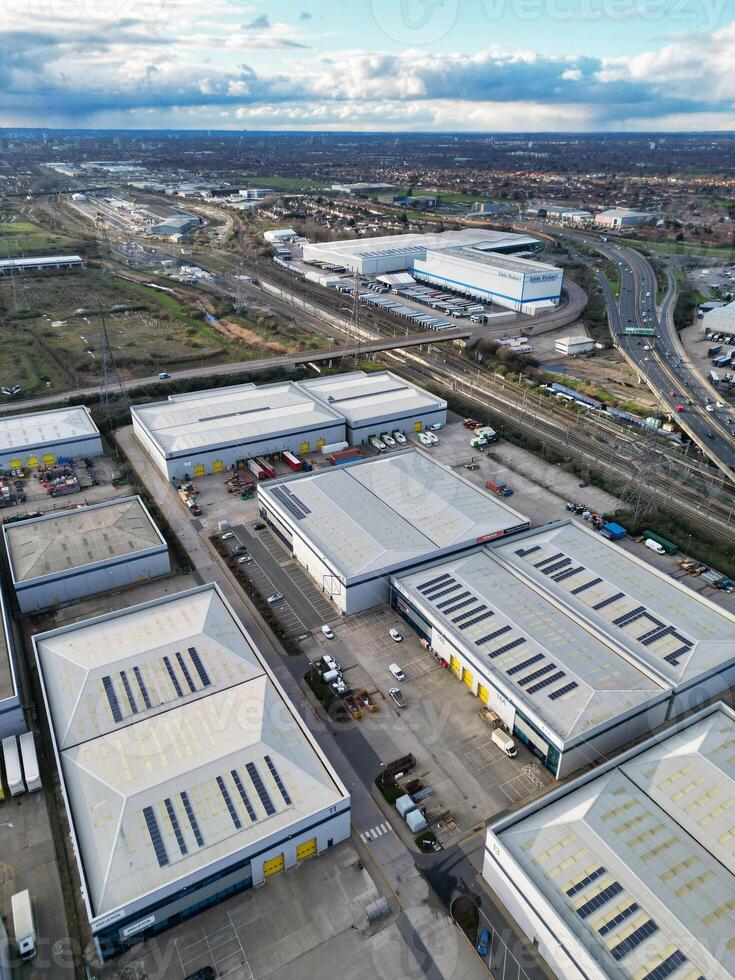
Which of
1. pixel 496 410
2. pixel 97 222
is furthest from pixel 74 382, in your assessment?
pixel 97 222

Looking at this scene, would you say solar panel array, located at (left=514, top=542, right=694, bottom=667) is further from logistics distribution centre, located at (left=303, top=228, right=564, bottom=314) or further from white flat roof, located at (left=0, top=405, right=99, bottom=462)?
logistics distribution centre, located at (left=303, top=228, right=564, bottom=314)

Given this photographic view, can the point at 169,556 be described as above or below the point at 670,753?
below

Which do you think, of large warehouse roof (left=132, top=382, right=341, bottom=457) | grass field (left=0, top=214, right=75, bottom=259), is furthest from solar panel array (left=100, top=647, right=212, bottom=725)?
grass field (left=0, top=214, right=75, bottom=259)

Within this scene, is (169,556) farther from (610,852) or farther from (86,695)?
(610,852)

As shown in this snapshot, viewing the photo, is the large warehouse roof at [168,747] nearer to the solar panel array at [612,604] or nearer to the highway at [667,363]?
the solar panel array at [612,604]

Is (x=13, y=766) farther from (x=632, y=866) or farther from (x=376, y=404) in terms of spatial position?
(x=376, y=404)

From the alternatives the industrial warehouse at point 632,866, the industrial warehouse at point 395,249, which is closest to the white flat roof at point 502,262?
the industrial warehouse at point 395,249

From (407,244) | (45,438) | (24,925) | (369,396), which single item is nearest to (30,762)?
(24,925)
